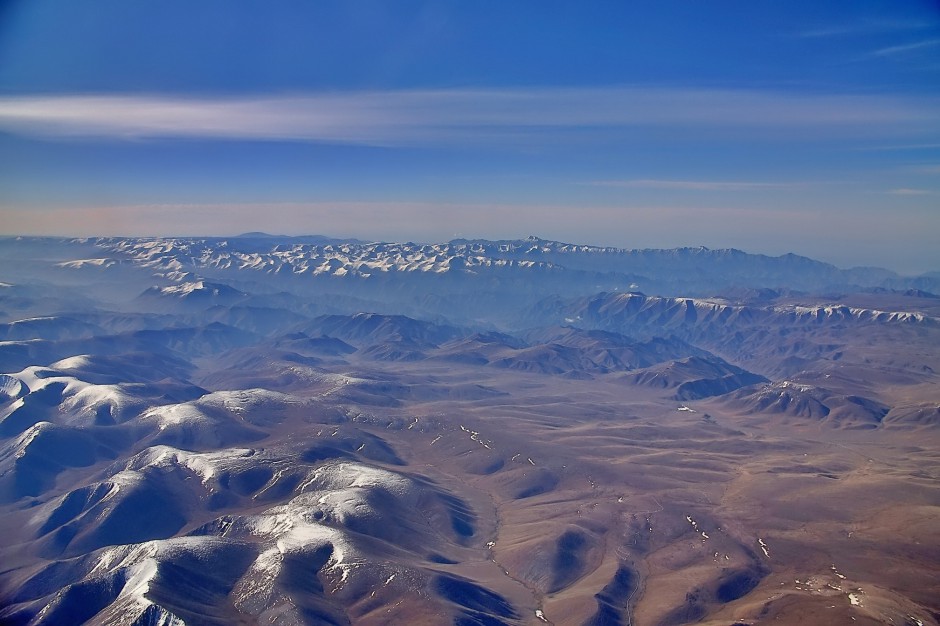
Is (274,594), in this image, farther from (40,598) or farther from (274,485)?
(274,485)

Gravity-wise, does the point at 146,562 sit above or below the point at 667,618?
above

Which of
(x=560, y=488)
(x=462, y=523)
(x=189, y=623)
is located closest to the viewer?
(x=189, y=623)

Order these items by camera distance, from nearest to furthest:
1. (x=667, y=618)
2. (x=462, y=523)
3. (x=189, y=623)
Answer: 1. (x=189, y=623)
2. (x=667, y=618)
3. (x=462, y=523)

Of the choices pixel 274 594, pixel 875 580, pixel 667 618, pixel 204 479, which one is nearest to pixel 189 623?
pixel 274 594

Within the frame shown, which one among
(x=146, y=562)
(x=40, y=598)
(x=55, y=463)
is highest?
(x=146, y=562)

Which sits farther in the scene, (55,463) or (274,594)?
(55,463)

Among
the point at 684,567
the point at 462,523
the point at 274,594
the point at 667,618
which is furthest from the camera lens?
the point at 462,523

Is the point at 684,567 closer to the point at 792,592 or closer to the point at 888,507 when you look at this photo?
the point at 792,592

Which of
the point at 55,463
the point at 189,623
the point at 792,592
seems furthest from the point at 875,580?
the point at 55,463

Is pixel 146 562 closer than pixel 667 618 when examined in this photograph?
Yes
